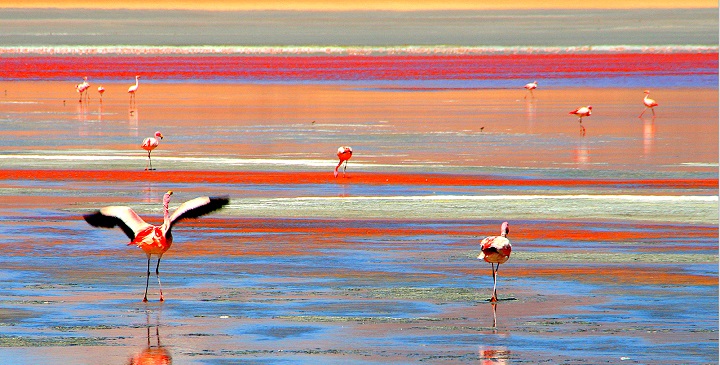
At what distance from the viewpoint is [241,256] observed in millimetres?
13789

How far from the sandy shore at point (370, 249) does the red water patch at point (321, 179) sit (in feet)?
0.19

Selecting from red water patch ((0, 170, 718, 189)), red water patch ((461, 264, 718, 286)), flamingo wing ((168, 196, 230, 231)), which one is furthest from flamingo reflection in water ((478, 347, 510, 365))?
red water patch ((0, 170, 718, 189))

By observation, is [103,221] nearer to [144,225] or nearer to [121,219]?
[121,219]

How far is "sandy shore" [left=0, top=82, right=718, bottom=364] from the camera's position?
9.90 m

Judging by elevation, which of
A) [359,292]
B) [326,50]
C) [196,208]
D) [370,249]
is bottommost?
[359,292]

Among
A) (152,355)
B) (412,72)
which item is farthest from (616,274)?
(412,72)

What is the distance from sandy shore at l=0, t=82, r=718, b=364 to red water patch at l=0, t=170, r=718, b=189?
58mm

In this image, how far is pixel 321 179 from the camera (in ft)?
70.7

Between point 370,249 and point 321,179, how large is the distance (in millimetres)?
7317

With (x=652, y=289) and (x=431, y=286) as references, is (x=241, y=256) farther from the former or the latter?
(x=652, y=289)

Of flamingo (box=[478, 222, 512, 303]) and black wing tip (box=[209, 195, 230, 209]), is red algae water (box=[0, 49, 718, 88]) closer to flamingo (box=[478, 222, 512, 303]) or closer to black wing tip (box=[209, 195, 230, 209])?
flamingo (box=[478, 222, 512, 303])

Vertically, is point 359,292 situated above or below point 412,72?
below

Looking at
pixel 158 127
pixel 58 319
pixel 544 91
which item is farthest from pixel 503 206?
pixel 544 91

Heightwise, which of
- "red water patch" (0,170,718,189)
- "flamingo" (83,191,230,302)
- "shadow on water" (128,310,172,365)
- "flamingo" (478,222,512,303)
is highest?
"red water patch" (0,170,718,189)
